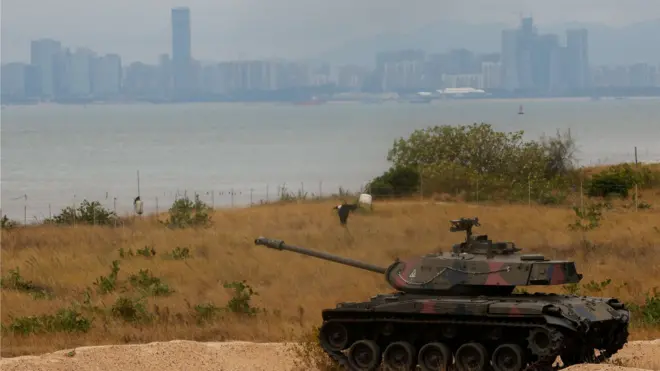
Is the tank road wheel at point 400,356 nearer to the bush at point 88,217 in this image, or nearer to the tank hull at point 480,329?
the tank hull at point 480,329

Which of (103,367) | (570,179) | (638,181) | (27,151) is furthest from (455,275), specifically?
(27,151)

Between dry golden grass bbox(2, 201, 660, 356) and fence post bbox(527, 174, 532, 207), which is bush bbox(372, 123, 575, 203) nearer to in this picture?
fence post bbox(527, 174, 532, 207)

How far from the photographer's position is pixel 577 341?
17125 mm

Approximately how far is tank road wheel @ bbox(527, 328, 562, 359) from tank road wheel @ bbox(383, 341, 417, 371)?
1572 millimetres

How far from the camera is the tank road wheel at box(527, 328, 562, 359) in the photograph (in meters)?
16.3

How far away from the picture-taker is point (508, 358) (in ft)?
55.4

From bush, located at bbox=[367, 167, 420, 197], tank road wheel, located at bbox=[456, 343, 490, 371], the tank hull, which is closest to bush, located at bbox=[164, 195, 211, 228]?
bush, located at bbox=[367, 167, 420, 197]

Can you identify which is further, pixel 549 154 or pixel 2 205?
pixel 2 205

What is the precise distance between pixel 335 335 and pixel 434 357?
1.43 m

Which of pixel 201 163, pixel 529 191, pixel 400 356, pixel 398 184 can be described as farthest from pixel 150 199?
pixel 400 356

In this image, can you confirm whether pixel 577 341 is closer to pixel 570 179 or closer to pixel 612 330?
pixel 612 330

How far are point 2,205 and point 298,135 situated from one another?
411 ft

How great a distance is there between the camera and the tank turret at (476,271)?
17.6m

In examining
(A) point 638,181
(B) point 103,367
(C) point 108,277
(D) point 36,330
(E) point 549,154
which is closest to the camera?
(B) point 103,367
